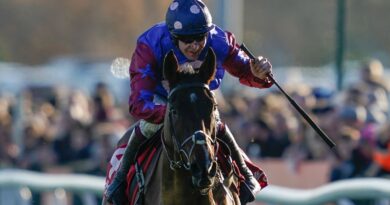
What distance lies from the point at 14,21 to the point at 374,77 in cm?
2429

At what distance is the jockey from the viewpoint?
9141 millimetres

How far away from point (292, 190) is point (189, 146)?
18.9 feet

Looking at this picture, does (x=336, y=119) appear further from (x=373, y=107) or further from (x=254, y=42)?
(x=254, y=42)

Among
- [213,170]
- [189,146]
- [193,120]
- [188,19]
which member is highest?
[188,19]

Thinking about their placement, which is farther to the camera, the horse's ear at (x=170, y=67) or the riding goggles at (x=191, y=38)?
the riding goggles at (x=191, y=38)

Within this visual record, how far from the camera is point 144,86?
9289 millimetres

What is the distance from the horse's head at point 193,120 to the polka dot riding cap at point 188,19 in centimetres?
39

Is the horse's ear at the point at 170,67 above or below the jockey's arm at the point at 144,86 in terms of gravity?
above

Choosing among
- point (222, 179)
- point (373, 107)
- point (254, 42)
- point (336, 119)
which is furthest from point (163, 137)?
point (254, 42)

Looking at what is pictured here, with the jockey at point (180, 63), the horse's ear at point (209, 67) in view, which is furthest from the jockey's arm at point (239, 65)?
the horse's ear at point (209, 67)

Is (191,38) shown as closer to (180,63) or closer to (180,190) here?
(180,63)

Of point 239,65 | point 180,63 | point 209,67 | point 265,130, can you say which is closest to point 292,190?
point 265,130

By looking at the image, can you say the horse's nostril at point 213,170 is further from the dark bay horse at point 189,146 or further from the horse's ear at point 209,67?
the horse's ear at point 209,67

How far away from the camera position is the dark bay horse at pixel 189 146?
8297mm
